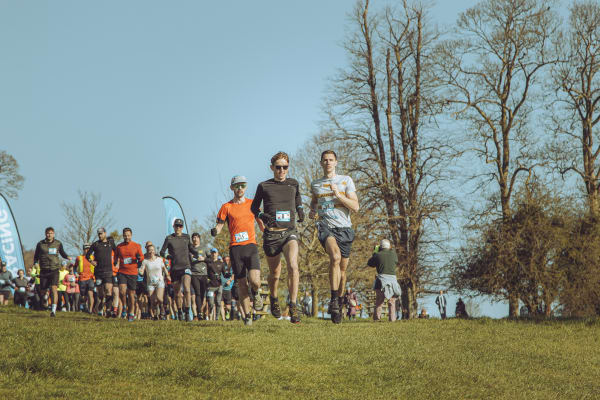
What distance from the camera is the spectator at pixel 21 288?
29.2 meters

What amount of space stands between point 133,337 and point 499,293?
53.3ft

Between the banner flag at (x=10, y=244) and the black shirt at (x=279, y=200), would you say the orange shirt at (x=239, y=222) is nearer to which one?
the black shirt at (x=279, y=200)

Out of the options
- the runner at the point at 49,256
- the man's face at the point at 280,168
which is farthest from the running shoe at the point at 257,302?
the runner at the point at 49,256

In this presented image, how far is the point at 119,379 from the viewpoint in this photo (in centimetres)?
884

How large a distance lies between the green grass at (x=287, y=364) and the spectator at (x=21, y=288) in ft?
55.1

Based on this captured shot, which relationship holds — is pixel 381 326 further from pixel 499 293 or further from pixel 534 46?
pixel 534 46

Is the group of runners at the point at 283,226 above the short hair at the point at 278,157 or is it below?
below

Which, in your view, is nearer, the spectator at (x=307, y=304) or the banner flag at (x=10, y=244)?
the banner flag at (x=10, y=244)

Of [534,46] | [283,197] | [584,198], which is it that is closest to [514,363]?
[283,197]

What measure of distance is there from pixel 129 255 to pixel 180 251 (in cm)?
228

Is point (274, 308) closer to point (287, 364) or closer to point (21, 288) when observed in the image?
point (287, 364)

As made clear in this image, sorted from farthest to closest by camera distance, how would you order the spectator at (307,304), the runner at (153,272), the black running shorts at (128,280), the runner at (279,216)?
the spectator at (307,304), the black running shorts at (128,280), the runner at (153,272), the runner at (279,216)

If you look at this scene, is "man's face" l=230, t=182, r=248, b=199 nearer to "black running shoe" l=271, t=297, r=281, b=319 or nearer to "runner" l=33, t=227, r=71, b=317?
"black running shoe" l=271, t=297, r=281, b=319

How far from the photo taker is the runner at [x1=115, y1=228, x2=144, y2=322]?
776 inches
